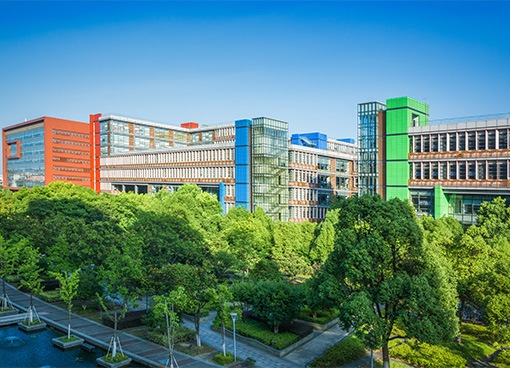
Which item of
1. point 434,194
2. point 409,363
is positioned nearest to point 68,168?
point 434,194

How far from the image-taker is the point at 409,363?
27906 millimetres

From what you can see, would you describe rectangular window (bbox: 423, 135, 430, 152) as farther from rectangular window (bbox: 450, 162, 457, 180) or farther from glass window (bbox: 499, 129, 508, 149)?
glass window (bbox: 499, 129, 508, 149)

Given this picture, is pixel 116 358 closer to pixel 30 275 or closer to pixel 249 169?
pixel 30 275

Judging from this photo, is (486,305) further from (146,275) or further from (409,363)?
(146,275)

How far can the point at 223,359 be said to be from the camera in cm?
2792

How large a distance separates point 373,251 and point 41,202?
164ft

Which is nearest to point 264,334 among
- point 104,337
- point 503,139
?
point 104,337

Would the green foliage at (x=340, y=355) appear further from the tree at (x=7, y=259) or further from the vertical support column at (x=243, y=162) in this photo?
the vertical support column at (x=243, y=162)

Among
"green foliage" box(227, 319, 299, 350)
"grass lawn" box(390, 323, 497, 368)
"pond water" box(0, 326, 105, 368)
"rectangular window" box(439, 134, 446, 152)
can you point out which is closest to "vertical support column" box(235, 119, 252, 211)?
"rectangular window" box(439, 134, 446, 152)

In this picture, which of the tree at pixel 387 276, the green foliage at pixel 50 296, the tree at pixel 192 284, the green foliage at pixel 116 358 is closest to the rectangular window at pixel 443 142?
the tree at pixel 387 276

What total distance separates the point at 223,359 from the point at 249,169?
1953 inches

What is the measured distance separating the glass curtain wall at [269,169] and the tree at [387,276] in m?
48.9

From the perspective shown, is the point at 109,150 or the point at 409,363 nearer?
the point at 409,363

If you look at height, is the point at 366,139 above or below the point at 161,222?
above
